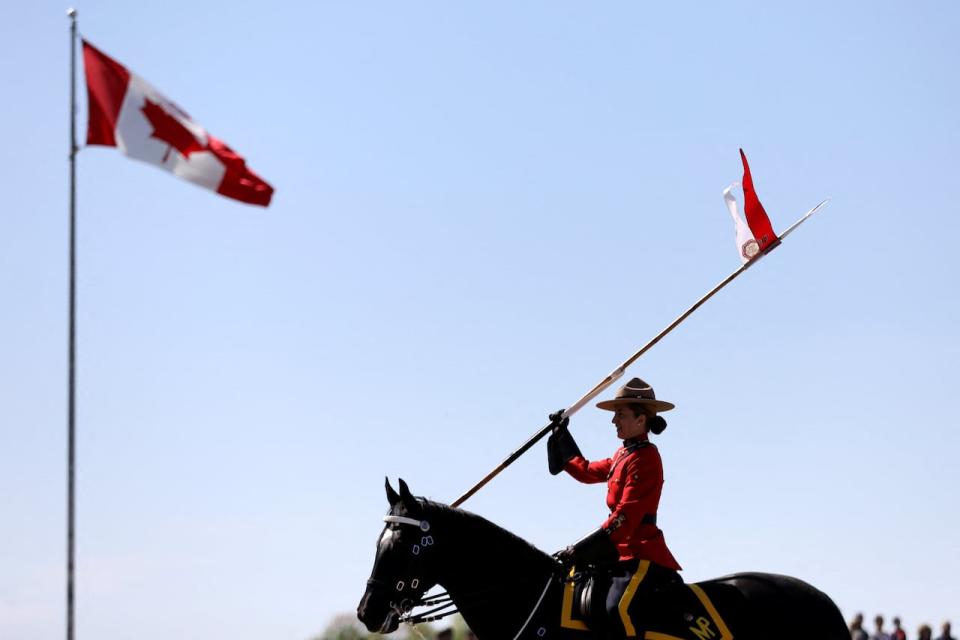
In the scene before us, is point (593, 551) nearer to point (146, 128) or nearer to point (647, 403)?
point (647, 403)

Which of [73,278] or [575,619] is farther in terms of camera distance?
[575,619]

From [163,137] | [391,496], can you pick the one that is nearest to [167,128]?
[163,137]

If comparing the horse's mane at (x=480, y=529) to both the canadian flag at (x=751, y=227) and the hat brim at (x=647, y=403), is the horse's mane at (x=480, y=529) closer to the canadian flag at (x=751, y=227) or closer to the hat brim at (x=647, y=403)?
the hat brim at (x=647, y=403)

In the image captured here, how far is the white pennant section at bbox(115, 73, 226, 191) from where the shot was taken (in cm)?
1474

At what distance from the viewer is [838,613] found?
1773 centimetres

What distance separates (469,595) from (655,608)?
182cm

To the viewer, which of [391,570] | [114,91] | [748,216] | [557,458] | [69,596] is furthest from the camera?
[748,216]

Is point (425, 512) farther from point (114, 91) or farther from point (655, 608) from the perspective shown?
point (114, 91)

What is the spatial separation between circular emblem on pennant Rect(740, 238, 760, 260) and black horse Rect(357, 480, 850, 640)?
4255mm

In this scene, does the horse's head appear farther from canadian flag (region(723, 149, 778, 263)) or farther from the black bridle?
canadian flag (region(723, 149, 778, 263))

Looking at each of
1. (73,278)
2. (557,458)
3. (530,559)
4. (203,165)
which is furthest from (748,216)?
(73,278)

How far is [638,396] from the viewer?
709 inches

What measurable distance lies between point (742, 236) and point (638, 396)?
3.30 metres

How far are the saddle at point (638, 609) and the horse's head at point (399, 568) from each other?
145 cm
